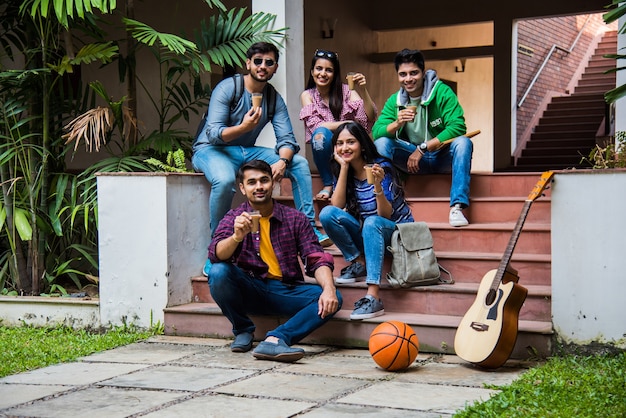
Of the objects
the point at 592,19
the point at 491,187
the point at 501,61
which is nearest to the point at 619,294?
the point at 491,187

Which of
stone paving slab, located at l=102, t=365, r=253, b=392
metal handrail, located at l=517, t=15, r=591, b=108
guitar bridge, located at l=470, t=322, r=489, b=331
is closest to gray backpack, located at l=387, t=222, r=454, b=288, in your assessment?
guitar bridge, located at l=470, t=322, r=489, b=331

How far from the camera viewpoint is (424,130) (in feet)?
21.7

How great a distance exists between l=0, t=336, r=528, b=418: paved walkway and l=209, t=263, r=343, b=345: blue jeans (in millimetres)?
193

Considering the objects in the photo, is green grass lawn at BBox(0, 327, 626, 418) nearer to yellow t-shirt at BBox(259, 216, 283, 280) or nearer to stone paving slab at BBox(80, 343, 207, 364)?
stone paving slab at BBox(80, 343, 207, 364)

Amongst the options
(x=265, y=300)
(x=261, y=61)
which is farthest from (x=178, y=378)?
(x=261, y=61)

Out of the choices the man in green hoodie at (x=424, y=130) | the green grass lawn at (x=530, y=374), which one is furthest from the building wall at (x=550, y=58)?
the green grass lawn at (x=530, y=374)

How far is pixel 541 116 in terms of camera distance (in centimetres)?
1756

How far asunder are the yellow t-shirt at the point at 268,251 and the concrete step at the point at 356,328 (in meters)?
0.35

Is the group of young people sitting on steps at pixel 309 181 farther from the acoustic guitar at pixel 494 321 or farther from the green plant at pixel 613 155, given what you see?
the green plant at pixel 613 155

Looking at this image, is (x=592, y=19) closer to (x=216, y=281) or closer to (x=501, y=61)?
(x=501, y=61)

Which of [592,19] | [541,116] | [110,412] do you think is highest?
[592,19]

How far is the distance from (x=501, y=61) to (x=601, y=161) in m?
7.76

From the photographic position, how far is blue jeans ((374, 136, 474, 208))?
6.20 metres

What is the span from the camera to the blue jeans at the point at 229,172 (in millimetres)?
6137
